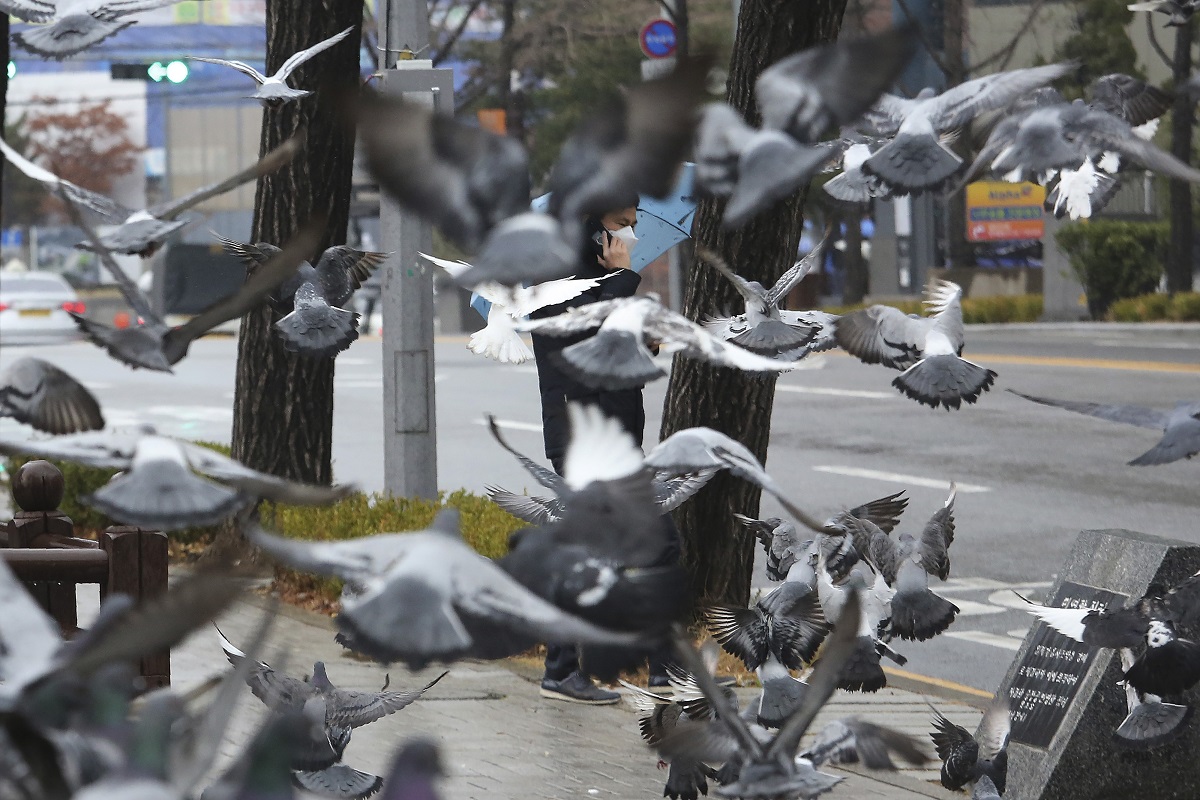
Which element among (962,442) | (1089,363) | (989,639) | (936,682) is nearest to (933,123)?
(936,682)

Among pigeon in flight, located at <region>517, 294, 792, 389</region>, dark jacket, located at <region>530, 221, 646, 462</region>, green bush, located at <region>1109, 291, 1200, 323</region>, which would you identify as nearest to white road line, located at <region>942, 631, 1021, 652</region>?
dark jacket, located at <region>530, 221, 646, 462</region>

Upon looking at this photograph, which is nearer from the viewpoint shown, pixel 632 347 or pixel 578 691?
pixel 632 347

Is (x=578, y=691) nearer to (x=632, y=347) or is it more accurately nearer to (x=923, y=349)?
(x=923, y=349)

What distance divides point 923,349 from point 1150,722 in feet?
4.41

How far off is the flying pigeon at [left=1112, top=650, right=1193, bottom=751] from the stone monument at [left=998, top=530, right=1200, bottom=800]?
37cm

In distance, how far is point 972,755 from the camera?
4.94 metres

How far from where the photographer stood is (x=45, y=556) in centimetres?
514

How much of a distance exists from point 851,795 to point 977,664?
8.69 feet

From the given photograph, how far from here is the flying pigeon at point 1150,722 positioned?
514 cm

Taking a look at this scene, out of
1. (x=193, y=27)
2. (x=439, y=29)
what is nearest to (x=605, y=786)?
(x=439, y=29)

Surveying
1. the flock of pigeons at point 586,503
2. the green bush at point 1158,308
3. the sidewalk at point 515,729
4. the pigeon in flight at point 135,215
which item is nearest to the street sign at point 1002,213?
the green bush at point 1158,308

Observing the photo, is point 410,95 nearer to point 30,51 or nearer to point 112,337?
point 30,51

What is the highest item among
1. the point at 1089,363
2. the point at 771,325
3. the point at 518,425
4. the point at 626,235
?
the point at 626,235

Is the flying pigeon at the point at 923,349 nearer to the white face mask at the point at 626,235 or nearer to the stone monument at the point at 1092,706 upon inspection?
the stone monument at the point at 1092,706
